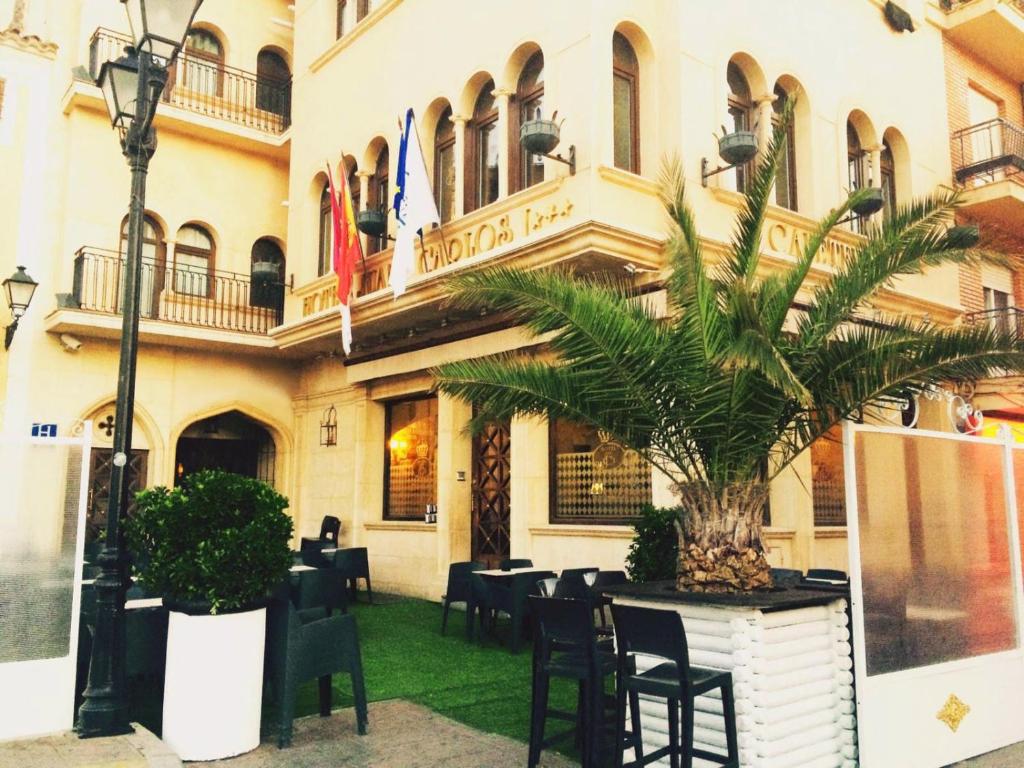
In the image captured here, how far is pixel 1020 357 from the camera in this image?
218 inches

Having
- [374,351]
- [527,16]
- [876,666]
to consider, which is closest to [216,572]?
[876,666]

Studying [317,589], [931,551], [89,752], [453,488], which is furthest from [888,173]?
[89,752]

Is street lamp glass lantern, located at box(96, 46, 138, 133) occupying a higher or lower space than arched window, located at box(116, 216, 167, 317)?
lower

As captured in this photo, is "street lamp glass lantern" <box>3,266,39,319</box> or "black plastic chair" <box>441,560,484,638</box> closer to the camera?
"black plastic chair" <box>441,560,484,638</box>

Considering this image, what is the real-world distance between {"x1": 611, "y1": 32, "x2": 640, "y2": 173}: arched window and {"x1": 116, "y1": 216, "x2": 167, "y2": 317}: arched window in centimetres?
882

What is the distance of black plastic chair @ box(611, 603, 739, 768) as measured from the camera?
4.59 metres

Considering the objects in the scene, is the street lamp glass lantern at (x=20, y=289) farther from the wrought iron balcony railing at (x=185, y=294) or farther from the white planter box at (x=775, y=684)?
the white planter box at (x=775, y=684)

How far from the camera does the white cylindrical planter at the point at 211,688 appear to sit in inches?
222

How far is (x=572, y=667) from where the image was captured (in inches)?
205

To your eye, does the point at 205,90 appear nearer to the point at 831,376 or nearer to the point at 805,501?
the point at 805,501

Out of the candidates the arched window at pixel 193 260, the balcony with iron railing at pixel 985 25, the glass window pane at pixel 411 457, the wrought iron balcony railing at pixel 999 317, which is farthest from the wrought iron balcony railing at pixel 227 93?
the wrought iron balcony railing at pixel 999 317

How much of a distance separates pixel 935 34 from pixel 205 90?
42.9 ft

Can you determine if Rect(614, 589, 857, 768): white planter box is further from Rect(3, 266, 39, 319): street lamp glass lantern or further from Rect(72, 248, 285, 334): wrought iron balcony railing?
Rect(72, 248, 285, 334): wrought iron balcony railing

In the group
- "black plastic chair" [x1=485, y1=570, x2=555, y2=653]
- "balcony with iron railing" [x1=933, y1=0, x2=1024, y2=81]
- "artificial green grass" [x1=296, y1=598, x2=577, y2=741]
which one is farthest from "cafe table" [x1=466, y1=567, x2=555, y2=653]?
"balcony with iron railing" [x1=933, y1=0, x2=1024, y2=81]
